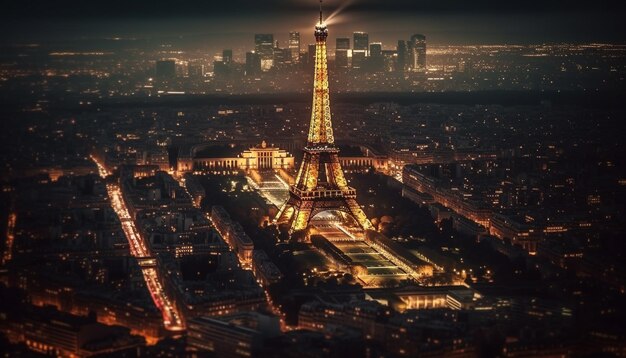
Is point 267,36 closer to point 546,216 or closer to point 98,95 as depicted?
point 98,95

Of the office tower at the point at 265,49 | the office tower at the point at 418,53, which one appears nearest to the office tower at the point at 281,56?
the office tower at the point at 265,49

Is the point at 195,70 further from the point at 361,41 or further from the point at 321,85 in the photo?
the point at 321,85

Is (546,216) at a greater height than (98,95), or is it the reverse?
(98,95)

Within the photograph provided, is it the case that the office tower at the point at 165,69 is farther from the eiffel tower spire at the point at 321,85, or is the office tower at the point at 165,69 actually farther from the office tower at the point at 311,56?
the eiffel tower spire at the point at 321,85

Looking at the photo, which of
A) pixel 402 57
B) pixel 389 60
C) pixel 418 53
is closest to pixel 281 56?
pixel 389 60

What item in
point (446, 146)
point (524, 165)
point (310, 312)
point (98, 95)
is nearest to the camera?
point (310, 312)

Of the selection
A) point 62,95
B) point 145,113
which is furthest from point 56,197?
point 145,113
